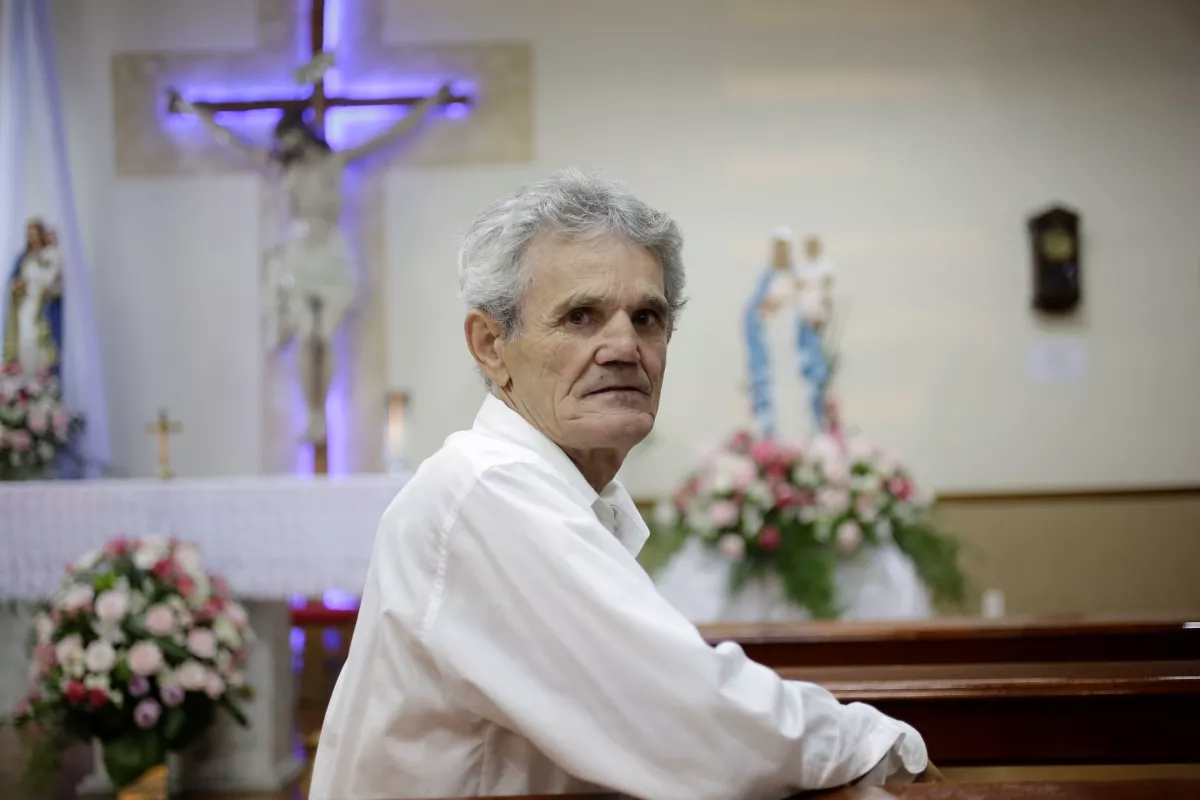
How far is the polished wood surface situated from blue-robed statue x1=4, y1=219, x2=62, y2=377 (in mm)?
4284

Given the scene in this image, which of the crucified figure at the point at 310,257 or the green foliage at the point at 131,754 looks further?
the crucified figure at the point at 310,257

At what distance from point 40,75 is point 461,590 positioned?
5.13 m

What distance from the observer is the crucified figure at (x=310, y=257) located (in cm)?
571

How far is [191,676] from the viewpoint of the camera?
3703 mm

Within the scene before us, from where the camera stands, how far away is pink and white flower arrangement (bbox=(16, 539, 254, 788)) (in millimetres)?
3650

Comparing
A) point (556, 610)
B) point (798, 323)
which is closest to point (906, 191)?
point (798, 323)

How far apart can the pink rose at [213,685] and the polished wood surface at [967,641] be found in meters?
2.17

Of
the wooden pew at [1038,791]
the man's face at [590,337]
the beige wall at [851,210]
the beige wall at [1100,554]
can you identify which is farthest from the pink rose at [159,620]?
the beige wall at [1100,554]

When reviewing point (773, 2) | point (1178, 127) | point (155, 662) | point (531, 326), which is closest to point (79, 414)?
point (155, 662)

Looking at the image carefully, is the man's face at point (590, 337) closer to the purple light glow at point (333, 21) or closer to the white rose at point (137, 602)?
the white rose at point (137, 602)

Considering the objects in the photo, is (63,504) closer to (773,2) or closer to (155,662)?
(155,662)

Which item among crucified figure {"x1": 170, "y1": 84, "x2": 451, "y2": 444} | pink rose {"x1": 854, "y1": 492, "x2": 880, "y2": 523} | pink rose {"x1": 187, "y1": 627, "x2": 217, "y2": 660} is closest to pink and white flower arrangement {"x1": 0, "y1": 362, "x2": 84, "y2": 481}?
crucified figure {"x1": 170, "y1": 84, "x2": 451, "y2": 444}

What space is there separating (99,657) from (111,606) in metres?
0.15

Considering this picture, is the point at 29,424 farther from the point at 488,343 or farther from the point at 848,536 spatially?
the point at 488,343
